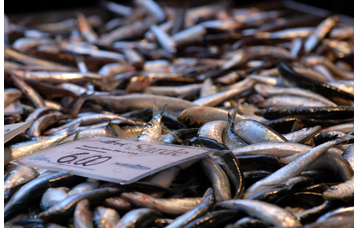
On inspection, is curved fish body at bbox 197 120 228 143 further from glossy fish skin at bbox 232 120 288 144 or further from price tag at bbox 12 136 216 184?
price tag at bbox 12 136 216 184

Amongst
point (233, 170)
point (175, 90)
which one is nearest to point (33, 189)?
point (233, 170)

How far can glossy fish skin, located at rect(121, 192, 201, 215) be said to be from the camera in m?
0.94

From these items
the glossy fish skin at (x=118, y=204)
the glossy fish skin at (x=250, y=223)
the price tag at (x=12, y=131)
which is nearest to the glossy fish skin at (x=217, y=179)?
the glossy fish skin at (x=250, y=223)

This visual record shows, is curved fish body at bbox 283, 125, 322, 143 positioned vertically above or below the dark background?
below

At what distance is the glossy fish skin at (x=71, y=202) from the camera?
2.92ft

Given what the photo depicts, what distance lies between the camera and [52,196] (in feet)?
3.24

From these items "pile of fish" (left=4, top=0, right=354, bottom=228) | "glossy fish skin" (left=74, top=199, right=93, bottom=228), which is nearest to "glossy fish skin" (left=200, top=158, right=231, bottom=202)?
"pile of fish" (left=4, top=0, right=354, bottom=228)

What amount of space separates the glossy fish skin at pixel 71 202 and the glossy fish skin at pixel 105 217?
0.03 metres

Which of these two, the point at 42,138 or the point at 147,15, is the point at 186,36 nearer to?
the point at 147,15

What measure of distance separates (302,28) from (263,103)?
6.37ft

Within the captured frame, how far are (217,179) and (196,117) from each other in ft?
1.78

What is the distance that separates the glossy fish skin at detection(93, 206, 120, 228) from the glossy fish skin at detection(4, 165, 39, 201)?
1.08ft

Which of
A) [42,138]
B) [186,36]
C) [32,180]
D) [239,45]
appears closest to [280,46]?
[239,45]

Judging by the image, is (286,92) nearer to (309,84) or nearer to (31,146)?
(309,84)
